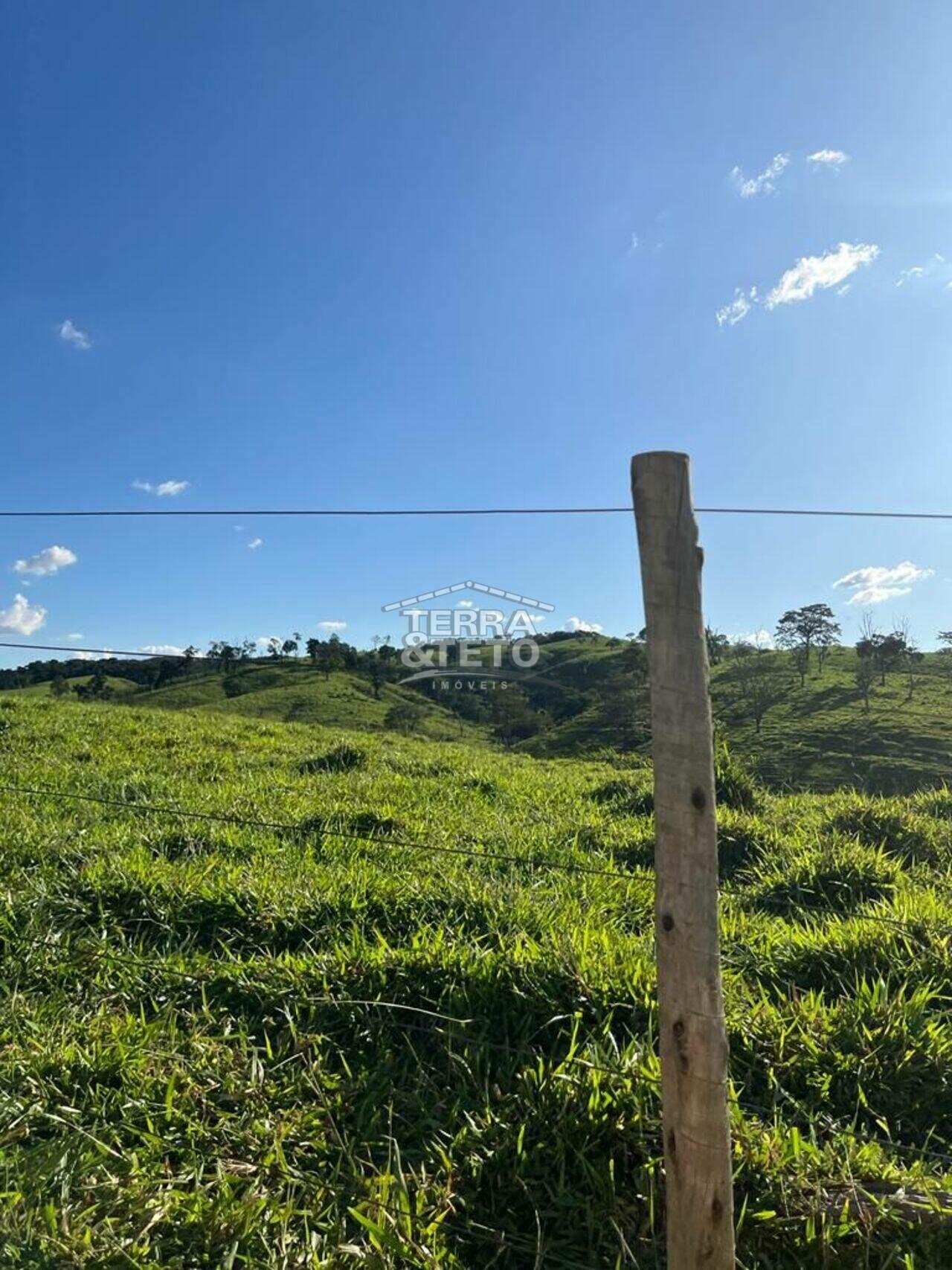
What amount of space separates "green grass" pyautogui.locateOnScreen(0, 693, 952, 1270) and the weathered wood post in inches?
21.5

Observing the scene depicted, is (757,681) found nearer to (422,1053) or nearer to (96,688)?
(422,1053)

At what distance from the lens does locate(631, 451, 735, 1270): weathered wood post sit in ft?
5.32

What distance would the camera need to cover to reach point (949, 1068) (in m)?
2.59

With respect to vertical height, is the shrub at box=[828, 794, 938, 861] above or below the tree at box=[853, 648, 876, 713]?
below

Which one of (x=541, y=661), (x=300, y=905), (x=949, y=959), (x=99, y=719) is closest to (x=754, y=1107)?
(x=949, y=959)

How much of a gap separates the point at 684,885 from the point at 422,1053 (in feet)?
6.13

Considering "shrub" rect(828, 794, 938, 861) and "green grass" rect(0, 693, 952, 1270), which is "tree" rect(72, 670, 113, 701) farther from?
"shrub" rect(828, 794, 938, 861)

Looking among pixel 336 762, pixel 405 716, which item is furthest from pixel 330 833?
pixel 405 716

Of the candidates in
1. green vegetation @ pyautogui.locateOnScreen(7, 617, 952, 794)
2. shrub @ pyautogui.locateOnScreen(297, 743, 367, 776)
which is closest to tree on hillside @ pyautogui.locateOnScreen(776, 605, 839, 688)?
green vegetation @ pyautogui.locateOnScreen(7, 617, 952, 794)

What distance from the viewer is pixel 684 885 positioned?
5.36ft

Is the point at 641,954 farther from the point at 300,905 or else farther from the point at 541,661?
the point at 541,661

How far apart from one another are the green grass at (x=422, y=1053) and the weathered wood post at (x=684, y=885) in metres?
0.55

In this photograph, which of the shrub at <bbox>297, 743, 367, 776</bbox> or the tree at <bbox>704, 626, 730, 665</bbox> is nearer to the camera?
the shrub at <bbox>297, 743, 367, 776</bbox>

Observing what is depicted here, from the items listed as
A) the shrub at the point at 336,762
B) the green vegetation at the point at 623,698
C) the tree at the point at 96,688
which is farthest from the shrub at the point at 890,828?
the tree at the point at 96,688
